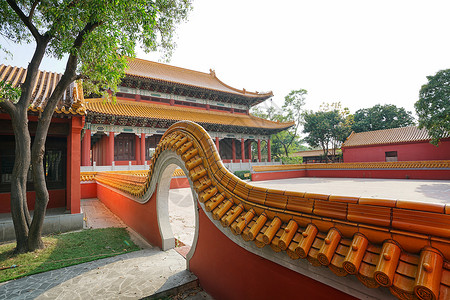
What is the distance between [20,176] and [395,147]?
970 inches

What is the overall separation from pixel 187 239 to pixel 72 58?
4.81 m

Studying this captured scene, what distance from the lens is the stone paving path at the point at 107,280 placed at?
2.71 m

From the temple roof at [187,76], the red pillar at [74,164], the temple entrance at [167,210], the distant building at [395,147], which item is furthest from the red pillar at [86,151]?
the distant building at [395,147]

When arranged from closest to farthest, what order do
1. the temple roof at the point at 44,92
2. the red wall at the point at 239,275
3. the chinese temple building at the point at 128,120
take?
the red wall at the point at 239,275 < the temple roof at the point at 44,92 < the chinese temple building at the point at 128,120

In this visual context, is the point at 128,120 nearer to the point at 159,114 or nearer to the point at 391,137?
the point at 159,114

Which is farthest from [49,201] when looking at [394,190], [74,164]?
[394,190]

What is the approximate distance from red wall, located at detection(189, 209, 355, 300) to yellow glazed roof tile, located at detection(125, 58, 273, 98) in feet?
56.4

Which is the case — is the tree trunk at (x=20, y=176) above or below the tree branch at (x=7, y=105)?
below

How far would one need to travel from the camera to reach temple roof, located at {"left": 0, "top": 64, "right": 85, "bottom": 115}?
5875mm

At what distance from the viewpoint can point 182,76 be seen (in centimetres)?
2156

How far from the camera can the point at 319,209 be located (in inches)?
56.7

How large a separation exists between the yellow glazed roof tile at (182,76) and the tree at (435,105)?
12375mm

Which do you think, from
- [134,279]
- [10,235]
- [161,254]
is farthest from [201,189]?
[10,235]

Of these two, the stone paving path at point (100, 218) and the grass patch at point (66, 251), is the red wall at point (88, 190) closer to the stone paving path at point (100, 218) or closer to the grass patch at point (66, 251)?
the stone paving path at point (100, 218)
